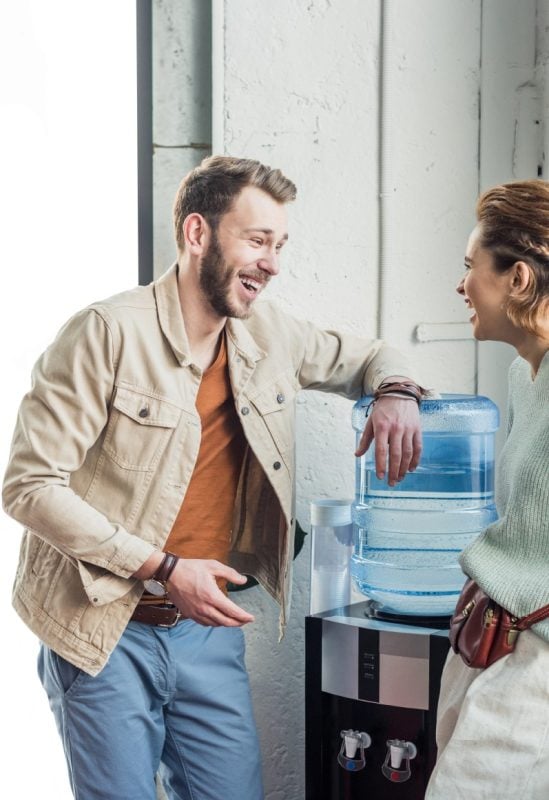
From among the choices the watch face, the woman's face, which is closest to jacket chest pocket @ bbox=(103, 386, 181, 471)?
the watch face

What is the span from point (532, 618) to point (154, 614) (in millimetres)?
761

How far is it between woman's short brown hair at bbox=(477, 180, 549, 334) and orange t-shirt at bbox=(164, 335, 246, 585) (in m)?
0.65

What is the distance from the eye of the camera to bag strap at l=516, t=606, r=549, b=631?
1.46 m

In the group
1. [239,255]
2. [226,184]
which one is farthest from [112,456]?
[226,184]

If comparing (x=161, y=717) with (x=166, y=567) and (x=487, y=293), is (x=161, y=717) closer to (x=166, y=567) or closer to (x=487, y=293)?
(x=166, y=567)

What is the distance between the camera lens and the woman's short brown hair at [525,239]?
1.58 meters

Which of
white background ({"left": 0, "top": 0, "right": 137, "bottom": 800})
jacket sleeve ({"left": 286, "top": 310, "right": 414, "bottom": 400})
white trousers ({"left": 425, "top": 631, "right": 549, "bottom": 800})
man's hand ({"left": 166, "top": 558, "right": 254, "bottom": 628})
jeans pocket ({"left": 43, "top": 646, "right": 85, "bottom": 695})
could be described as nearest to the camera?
white trousers ({"left": 425, "top": 631, "right": 549, "bottom": 800})

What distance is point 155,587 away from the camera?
1.87m

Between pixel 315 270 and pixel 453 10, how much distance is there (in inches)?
29.5

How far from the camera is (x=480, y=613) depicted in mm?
1532

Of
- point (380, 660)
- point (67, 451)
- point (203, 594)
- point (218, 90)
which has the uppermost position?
point (218, 90)

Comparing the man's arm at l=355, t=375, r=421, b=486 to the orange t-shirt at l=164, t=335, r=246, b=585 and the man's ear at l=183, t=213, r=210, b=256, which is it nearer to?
the orange t-shirt at l=164, t=335, r=246, b=585

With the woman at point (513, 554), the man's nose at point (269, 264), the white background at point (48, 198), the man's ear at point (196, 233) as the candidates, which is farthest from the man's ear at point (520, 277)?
the white background at point (48, 198)

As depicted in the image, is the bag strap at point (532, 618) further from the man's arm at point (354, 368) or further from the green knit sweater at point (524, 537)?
the man's arm at point (354, 368)
